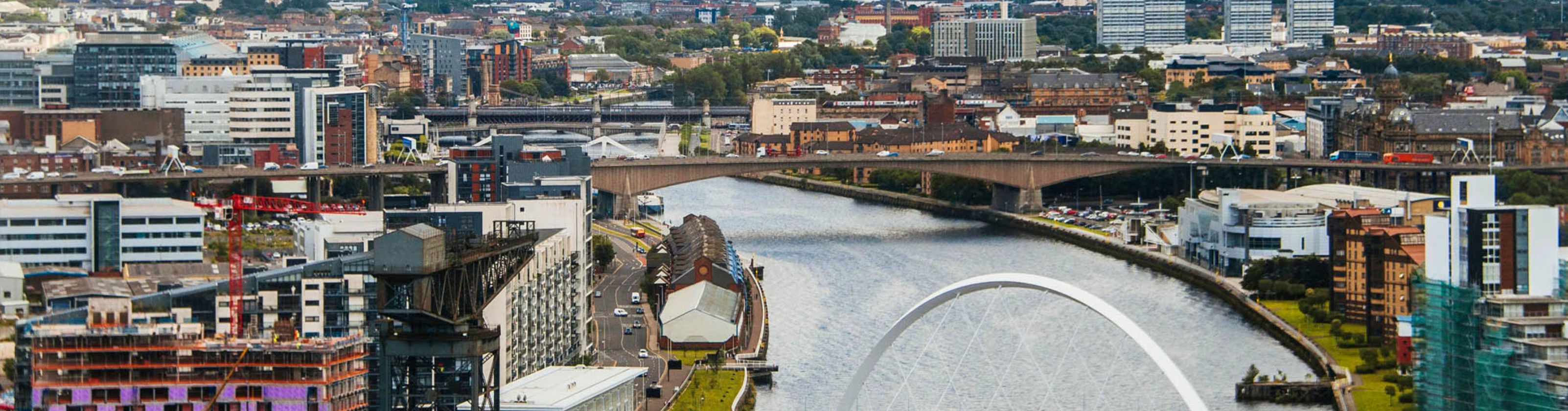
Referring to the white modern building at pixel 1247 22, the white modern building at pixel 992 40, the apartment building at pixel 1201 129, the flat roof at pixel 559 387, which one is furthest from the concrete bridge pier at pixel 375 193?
the white modern building at pixel 1247 22

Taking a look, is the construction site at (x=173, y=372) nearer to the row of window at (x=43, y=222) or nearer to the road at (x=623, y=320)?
the road at (x=623, y=320)

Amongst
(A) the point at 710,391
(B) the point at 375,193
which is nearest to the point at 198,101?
(B) the point at 375,193

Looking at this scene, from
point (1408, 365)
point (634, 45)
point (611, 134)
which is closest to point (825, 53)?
point (634, 45)

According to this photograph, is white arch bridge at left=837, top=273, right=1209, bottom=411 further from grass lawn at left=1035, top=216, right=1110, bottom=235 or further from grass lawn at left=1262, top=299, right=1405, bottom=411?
grass lawn at left=1035, top=216, right=1110, bottom=235

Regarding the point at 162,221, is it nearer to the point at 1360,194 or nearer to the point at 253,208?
the point at 253,208

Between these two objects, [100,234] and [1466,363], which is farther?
[100,234]

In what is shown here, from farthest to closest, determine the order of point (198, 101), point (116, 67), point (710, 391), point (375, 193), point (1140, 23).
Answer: point (1140, 23)
point (116, 67)
point (198, 101)
point (375, 193)
point (710, 391)

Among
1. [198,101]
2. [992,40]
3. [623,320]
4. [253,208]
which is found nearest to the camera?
[623,320]
